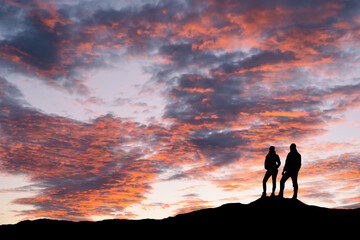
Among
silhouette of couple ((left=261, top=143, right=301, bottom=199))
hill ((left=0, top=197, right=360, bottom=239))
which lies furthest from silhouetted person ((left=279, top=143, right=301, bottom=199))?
hill ((left=0, top=197, right=360, bottom=239))

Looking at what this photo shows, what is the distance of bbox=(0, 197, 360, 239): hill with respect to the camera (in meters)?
14.9

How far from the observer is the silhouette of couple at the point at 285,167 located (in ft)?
52.9

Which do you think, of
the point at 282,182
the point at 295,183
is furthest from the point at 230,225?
the point at 295,183

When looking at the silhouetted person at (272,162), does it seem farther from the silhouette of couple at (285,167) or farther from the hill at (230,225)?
the hill at (230,225)

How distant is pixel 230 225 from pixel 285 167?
13.1ft

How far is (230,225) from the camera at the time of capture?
1580cm

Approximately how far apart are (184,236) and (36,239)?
7.59 meters

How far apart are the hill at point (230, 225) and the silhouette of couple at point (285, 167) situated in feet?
2.81

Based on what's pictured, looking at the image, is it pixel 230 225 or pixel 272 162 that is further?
pixel 272 162

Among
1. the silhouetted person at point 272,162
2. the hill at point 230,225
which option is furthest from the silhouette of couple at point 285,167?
the hill at point 230,225

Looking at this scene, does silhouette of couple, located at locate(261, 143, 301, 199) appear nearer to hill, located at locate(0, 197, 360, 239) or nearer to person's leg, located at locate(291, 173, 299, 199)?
person's leg, located at locate(291, 173, 299, 199)

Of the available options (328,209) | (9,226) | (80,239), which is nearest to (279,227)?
(328,209)

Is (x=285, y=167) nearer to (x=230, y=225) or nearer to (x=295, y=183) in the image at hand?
(x=295, y=183)

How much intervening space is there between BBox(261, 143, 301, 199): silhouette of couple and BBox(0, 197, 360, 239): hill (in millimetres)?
857
